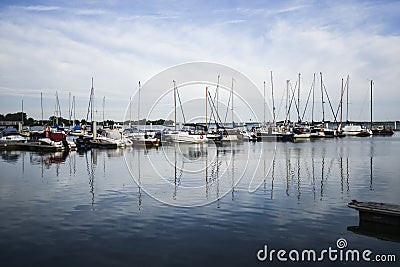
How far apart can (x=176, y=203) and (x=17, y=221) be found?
5.35 m

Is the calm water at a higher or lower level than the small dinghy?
lower

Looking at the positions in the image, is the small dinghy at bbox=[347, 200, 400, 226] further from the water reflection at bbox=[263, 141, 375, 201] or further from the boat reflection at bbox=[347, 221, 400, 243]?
the water reflection at bbox=[263, 141, 375, 201]

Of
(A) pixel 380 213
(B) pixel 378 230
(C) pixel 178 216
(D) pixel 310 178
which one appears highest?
(A) pixel 380 213

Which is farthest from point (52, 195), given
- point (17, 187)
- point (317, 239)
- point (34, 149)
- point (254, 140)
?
point (254, 140)

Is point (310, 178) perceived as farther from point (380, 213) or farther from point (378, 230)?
point (378, 230)

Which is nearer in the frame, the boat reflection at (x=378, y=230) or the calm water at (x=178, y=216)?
the calm water at (x=178, y=216)

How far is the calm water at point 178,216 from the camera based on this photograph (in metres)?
8.89

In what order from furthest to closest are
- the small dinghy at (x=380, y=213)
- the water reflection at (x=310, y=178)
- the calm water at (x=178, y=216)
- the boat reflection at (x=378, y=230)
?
1. the water reflection at (x=310, y=178)
2. the small dinghy at (x=380, y=213)
3. the boat reflection at (x=378, y=230)
4. the calm water at (x=178, y=216)

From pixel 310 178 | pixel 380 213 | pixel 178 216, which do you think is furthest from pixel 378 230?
pixel 310 178

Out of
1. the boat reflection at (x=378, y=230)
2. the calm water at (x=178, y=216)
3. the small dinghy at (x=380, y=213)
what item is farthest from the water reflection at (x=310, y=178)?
the boat reflection at (x=378, y=230)

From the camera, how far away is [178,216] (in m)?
12.2

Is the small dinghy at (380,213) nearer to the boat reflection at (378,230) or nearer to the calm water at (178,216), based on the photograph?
the boat reflection at (378,230)

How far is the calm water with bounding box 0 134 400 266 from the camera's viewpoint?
8891 mm

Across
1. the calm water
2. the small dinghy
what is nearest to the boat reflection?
the small dinghy
